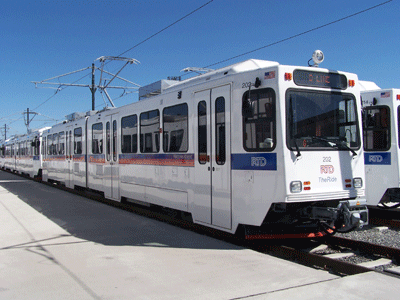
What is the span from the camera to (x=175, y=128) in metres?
8.61

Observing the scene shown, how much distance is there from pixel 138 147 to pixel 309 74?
516 cm

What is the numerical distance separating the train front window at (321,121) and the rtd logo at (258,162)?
18.5 inches

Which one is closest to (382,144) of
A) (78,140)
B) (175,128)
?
(175,128)

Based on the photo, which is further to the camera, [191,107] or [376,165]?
[376,165]

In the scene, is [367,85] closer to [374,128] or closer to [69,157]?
[374,128]

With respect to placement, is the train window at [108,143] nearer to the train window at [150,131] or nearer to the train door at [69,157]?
the train window at [150,131]

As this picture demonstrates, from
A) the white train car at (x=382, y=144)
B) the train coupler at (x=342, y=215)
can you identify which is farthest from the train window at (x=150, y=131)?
the white train car at (x=382, y=144)

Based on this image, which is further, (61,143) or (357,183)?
(61,143)

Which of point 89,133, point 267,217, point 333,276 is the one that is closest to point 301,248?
point 267,217

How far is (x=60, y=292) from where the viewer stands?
15.5 feet

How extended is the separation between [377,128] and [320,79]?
392 cm

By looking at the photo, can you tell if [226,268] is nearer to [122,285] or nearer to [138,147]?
[122,285]

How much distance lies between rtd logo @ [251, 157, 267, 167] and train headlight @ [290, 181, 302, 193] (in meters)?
0.54

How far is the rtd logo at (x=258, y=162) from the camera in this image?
644 centimetres
